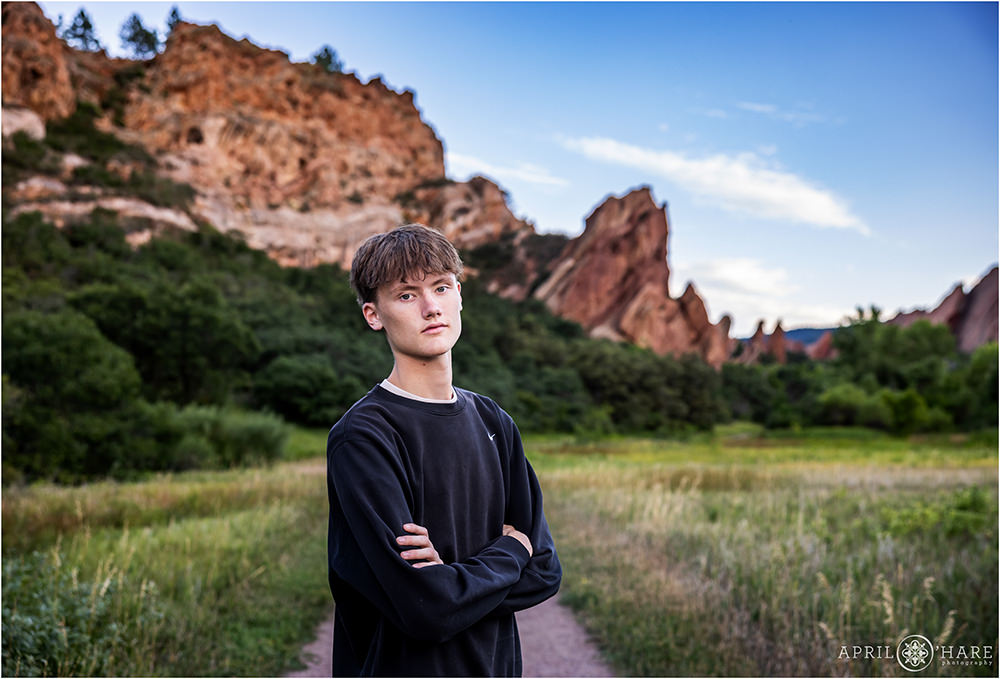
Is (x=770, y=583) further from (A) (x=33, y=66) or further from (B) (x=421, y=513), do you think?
(A) (x=33, y=66)

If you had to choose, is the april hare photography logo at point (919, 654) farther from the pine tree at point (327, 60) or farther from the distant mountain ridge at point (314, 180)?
the pine tree at point (327, 60)

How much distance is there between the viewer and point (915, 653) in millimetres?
4137

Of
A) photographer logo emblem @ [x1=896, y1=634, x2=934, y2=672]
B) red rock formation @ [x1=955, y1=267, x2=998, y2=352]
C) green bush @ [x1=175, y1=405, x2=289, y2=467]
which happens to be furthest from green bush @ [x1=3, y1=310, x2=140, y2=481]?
red rock formation @ [x1=955, y1=267, x2=998, y2=352]

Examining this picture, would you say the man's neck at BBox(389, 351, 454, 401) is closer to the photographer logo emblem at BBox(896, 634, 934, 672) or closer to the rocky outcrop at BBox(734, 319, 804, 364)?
the photographer logo emblem at BBox(896, 634, 934, 672)

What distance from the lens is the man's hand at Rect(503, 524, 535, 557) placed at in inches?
71.9

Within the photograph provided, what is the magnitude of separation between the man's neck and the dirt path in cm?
337

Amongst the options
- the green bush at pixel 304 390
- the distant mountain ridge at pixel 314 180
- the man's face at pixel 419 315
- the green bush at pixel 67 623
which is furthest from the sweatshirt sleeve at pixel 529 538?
the distant mountain ridge at pixel 314 180

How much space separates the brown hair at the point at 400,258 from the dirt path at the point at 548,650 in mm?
3577

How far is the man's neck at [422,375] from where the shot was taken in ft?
5.82

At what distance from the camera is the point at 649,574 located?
246 inches

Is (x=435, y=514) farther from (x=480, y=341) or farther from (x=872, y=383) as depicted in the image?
(x=872, y=383)

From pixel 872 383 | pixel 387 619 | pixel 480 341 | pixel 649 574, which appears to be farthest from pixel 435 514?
pixel 872 383

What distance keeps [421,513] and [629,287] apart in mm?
87185

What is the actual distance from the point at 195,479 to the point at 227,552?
830 cm
